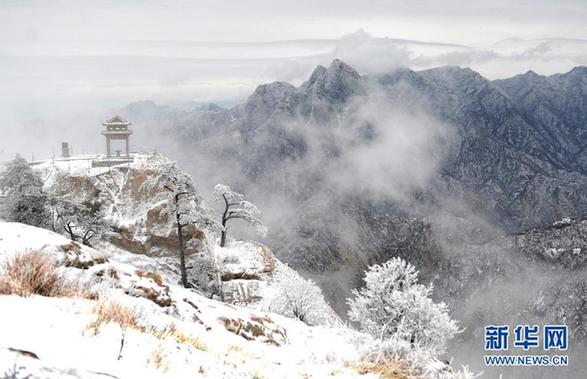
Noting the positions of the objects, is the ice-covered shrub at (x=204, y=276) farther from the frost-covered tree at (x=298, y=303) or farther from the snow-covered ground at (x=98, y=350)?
the snow-covered ground at (x=98, y=350)

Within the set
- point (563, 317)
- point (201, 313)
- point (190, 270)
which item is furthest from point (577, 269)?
point (201, 313)

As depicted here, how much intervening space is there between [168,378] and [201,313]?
400 inches

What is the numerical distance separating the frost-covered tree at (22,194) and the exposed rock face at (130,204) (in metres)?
7.63

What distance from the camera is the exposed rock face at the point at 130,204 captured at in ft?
138

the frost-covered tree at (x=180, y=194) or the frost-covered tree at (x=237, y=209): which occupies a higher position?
the frost-covered tree at (x=180, y=194)

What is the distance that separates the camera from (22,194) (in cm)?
3209

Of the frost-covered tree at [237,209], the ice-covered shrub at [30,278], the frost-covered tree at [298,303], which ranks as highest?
the ice-covered shrub at [30,278]

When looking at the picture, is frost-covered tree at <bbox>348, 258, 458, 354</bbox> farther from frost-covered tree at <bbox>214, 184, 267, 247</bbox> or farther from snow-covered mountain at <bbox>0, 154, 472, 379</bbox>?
frost-covered tree at <bbox>214, 184, 267, 247</bbox>

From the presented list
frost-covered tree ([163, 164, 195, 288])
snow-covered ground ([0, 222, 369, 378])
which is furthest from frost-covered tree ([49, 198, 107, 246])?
snow-covered ground ([0, 222, 369, 378])

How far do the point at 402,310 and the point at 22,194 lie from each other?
28465 millimetres

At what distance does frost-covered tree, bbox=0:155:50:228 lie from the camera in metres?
32.0

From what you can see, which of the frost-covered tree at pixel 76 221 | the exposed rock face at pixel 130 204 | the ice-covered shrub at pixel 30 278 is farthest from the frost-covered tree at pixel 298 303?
the ice-covered shrub at pixel 30 278

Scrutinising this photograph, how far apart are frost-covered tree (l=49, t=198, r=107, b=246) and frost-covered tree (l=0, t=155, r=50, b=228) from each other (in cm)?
136

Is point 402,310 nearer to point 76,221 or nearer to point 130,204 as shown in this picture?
point 76,221
